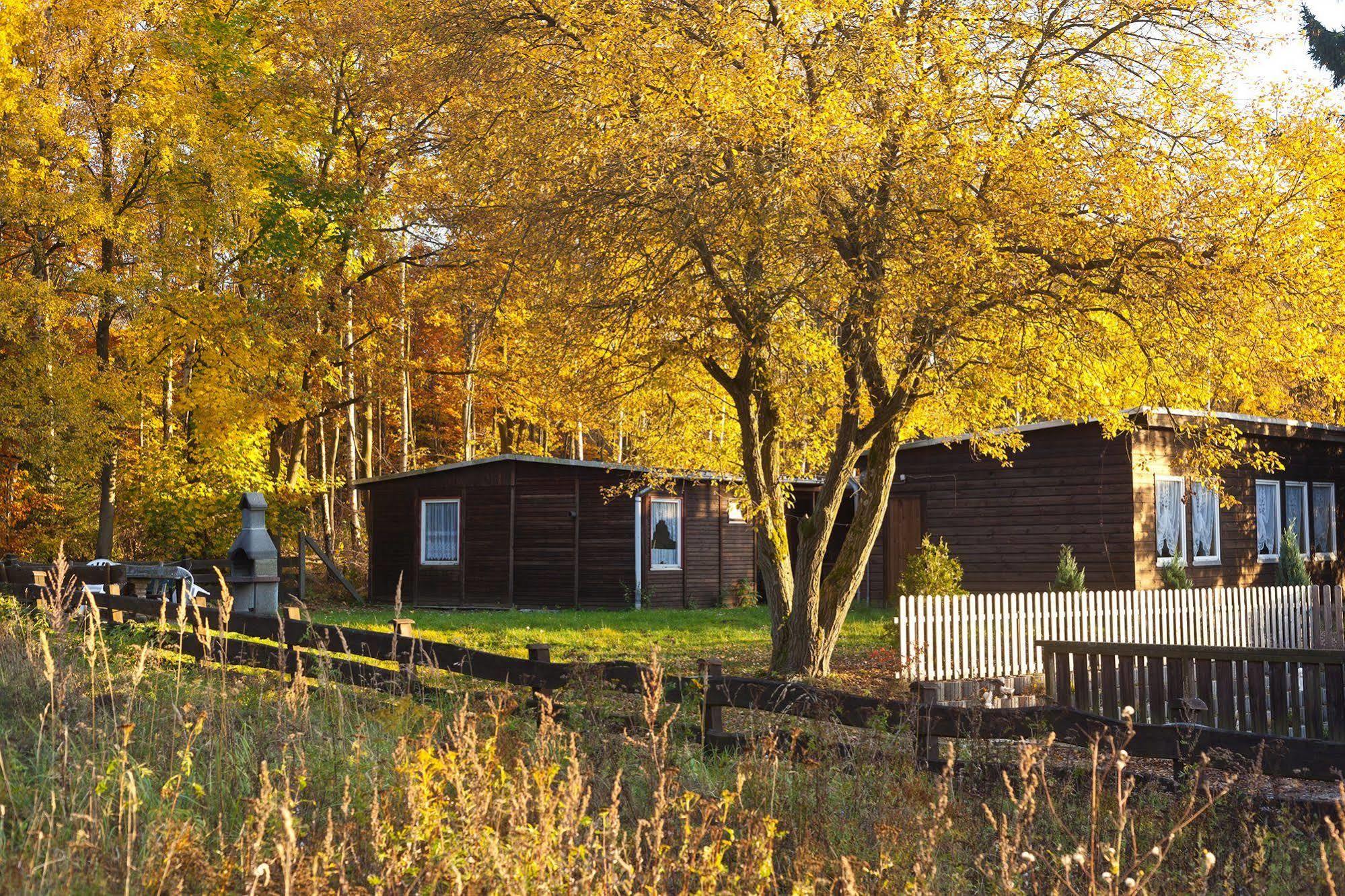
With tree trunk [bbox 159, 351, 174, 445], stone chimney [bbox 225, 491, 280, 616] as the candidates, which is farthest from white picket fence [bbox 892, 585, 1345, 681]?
tree trunk [bbox 159, 351, 174, 445]

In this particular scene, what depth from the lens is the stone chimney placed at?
13.9 m

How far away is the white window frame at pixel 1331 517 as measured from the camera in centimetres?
2684

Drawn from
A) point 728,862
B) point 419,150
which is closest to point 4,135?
point 419,150

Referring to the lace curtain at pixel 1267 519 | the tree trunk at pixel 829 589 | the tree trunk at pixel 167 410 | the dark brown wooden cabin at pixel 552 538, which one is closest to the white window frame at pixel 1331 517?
the lace curtain at pixel 1267 519

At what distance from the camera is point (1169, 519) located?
2383cm

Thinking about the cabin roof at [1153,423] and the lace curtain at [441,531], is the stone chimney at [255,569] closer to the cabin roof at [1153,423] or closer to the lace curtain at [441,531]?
the cabin roof at [1153,423]

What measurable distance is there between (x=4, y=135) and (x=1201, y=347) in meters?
20.6

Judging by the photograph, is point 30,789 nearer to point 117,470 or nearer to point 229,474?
point 229,474

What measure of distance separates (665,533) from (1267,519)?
41.1 ft

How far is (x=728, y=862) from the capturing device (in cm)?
551

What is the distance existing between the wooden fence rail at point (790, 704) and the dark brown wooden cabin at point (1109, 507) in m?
14.4

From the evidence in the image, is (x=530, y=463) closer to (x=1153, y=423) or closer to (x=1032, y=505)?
(x=1032, y=505)

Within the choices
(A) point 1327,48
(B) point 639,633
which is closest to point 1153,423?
(B) point 639,633

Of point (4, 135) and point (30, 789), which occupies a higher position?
point (4, 135)
